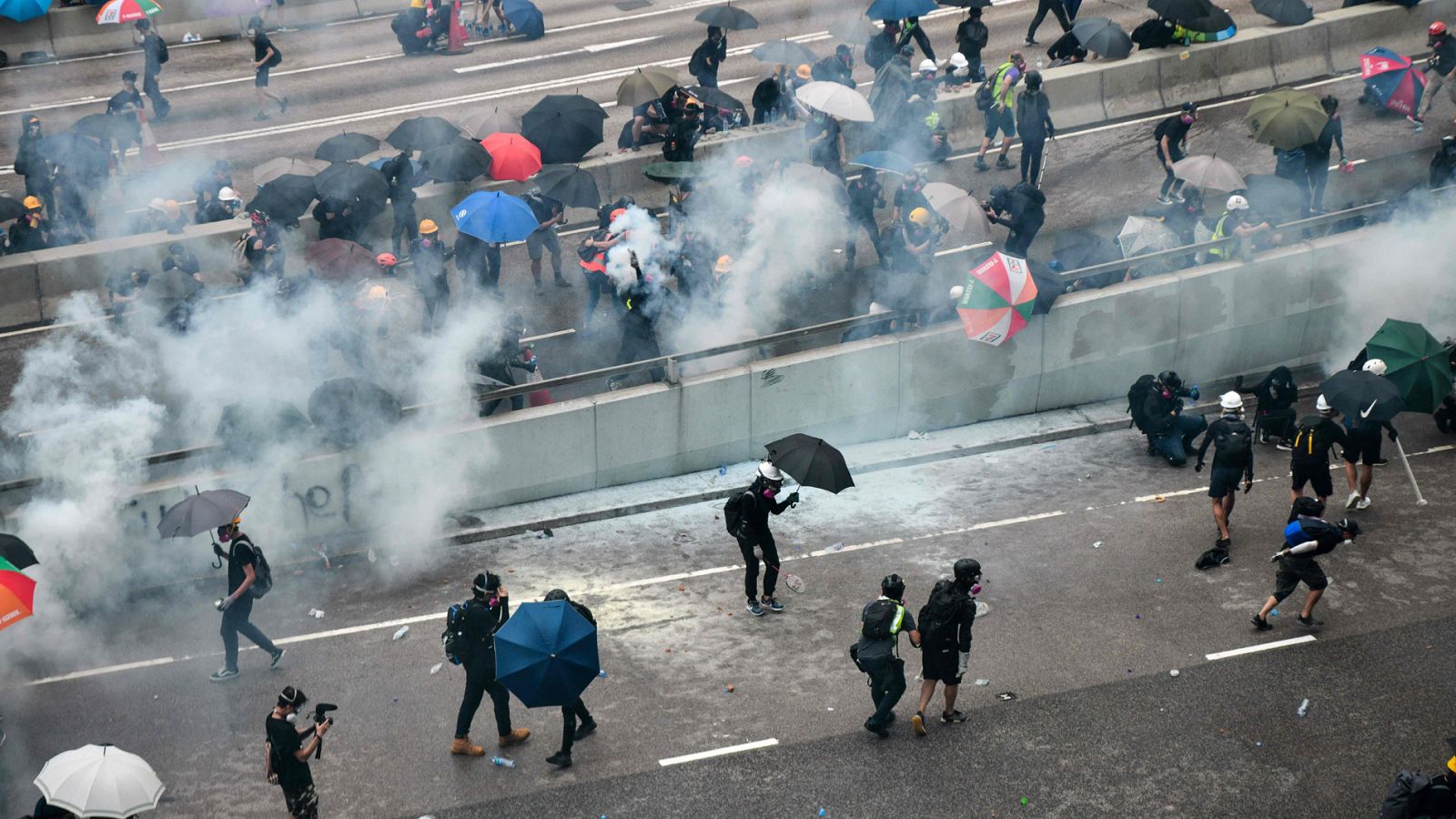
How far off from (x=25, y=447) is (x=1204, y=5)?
15.2 meters

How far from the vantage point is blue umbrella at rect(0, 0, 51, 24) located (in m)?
21.0

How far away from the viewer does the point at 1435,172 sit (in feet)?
53.2

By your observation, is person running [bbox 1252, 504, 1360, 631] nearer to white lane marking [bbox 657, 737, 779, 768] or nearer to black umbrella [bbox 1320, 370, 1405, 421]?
black umbrella [bbox 1320, 370, 1405, 421]

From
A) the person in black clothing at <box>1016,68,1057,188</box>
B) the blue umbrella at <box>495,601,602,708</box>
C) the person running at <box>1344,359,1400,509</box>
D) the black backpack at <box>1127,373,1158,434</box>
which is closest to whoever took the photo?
the blue umbrella at <box>495,601,602,708</box>

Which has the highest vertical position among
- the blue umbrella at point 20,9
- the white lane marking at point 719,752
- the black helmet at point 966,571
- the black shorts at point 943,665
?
the blue umbrella at point 20,9

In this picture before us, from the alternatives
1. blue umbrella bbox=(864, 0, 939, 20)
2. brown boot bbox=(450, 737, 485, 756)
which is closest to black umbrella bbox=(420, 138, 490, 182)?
blue umbrella bbox=(864, 0, 939, 20)

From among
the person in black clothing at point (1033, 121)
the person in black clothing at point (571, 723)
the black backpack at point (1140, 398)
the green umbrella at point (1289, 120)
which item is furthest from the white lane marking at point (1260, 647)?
the person in black clothing at point (1033, 121)

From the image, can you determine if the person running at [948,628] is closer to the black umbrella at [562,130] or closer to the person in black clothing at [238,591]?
the person in black clothing at [238,591]

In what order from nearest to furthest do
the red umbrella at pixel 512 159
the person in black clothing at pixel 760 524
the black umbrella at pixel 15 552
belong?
the black umbrella at pixel 15 552
the person in black clothing at pixel 760 524
the red umbrella at pixel 512 159

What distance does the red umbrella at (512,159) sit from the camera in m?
16.9

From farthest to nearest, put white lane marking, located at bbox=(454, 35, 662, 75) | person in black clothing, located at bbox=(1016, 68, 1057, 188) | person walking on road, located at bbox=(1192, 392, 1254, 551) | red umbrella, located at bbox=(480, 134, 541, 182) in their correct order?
white lane marking, located at bbox=(454, 35, 662, 75)
person in black clothing, located at bbox=(1016, 68, 1057, 188)
red umbrella, located at bbox=(480, 134, 541, 182)
person walking on road, located at bbox=(1192, 392, 1254, 551)

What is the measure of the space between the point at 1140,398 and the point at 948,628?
5.13 meters

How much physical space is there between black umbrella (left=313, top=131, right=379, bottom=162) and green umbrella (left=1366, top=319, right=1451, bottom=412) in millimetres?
11048

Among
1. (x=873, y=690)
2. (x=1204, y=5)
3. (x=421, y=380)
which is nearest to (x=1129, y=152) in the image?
(x=1204, y=5)
